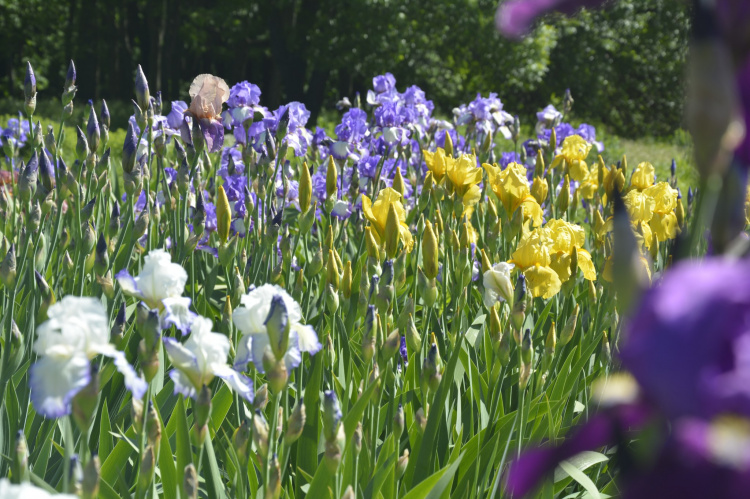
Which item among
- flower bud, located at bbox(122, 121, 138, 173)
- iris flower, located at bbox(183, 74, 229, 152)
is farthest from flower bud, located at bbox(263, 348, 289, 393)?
iris flower, located at bbox(183, 74, 229, 152)

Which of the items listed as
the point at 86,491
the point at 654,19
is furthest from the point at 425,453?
the point at 654,19

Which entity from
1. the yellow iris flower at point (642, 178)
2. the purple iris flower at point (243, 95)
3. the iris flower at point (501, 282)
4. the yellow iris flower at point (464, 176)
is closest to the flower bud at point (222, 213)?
the iris flower at point (501, 282)

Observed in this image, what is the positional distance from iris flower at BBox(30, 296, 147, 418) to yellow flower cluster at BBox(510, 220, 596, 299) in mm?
1343

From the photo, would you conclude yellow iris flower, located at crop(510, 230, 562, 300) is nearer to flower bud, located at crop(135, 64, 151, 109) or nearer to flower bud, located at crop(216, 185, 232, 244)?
flower bud, located at crop(216, 185, 232, 244)

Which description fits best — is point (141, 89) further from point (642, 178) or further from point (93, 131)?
point (642, 178)

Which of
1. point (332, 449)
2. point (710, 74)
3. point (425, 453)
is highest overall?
point (710, 74)

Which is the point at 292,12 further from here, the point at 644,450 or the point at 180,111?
the point at 644,450

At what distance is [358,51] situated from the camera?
54.2 feet

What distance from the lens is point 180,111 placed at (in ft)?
9.42

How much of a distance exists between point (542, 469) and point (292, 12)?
1865cm

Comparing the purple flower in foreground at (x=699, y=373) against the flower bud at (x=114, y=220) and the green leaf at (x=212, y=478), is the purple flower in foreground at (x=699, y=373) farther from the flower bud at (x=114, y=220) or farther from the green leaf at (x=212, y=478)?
the flower bud at (x=114, y=220)

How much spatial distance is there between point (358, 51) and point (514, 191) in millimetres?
14867

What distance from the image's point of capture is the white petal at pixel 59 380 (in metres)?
0.71

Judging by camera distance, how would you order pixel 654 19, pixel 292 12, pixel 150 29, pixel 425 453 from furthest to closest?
pixel 654 19, pixel 150 29, pixel 292 12, pixel 425 453
